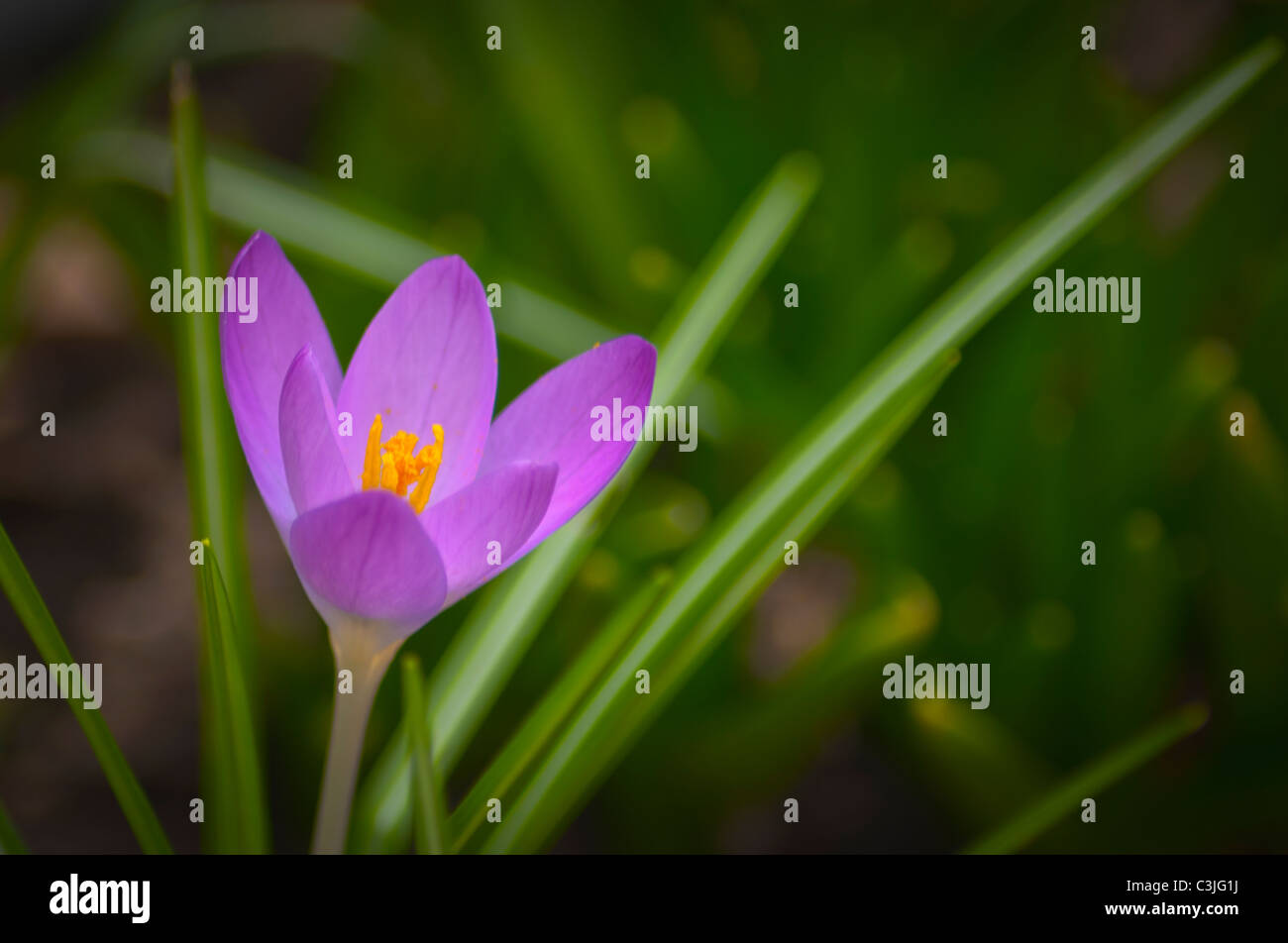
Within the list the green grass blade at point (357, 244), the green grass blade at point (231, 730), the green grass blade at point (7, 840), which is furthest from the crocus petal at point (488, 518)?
the green grass blade at point (357, 244)

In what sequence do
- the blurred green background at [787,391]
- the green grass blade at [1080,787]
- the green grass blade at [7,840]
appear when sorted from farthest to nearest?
the blurred green background at [787,391], the green grass blade at [1080,787], the green grass blade at [7,840]

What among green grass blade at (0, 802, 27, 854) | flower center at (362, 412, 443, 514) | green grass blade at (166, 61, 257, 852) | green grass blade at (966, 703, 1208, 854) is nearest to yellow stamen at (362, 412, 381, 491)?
flower center at (362, 412, 443, 514)

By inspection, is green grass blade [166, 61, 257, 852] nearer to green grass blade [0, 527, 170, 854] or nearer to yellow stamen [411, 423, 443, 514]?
green grass blade [0, 527, 170, 854]

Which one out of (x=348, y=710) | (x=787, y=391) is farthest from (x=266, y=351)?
(x=787, y=391)

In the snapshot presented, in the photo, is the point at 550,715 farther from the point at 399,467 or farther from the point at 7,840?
the point at 7,840

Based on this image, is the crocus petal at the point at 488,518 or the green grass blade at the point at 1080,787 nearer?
the crocus petal at the point at 488,518

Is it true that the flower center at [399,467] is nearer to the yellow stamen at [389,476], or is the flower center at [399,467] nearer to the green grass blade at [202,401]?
the yellow stamen at [389,476]

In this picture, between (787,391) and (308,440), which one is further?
(787,391)
